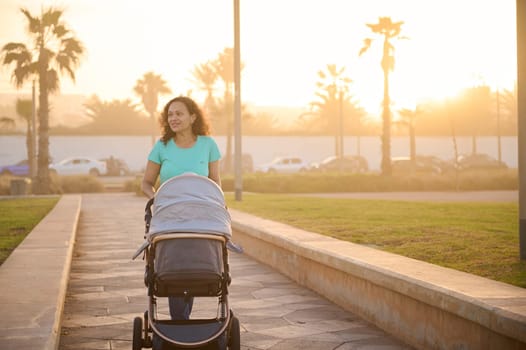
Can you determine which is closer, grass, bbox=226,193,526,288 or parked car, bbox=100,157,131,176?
grass, bbox=226,193,526,288

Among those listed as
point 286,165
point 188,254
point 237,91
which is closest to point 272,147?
point 286,165

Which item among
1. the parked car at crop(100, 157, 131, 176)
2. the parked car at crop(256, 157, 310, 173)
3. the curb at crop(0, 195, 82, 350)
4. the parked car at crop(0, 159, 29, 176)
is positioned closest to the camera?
the curb at crop(0, 195, 82, 350)

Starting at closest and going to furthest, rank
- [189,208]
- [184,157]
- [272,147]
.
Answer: [189,208] → [184,157] → [272,147]

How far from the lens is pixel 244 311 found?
8102 millimetres

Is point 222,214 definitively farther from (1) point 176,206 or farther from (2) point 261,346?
(2) point 261,346

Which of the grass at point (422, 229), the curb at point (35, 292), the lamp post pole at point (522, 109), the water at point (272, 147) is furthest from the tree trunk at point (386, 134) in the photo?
the lamp post pole at point (522, 109)

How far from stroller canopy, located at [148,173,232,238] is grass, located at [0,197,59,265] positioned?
5700 mm

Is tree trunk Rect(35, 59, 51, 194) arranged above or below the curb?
above

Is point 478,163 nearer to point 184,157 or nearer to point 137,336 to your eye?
point 184,157

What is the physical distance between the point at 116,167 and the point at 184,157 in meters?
54.0

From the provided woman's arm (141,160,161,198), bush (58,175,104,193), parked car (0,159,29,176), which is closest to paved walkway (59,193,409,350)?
woman's arm (141,160,161,198)

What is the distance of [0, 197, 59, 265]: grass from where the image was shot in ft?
41.9

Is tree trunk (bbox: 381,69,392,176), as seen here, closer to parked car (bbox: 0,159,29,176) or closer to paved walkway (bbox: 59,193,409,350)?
parked car (bbox: 0,159,29,176)

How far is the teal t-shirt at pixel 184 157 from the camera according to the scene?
6105mm
